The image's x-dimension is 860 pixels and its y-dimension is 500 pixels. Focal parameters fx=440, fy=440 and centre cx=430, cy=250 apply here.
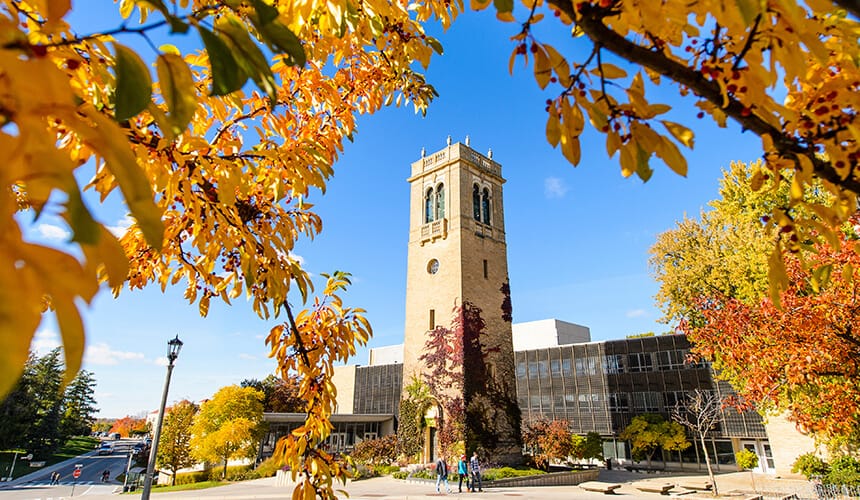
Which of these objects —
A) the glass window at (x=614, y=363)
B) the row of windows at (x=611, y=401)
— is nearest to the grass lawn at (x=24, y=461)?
the row of windows at (x=611, y=401)

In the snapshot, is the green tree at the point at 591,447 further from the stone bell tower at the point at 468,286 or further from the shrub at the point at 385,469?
the shrub at the point at 385,469

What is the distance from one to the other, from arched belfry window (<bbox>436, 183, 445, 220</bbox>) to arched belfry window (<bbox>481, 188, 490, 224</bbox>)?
215cm

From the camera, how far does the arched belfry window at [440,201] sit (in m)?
22.6

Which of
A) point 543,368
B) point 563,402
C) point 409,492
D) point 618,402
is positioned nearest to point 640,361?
point 618,402

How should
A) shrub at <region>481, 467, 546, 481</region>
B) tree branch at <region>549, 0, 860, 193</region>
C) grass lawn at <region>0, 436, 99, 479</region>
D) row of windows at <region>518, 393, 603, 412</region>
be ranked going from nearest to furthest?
1. tree branch at <region>549, 0, 860, 193</region>
2. shrub at <region>481, 467, 546, 481</region>
3. row of windows at <region>518, 393, 603, 412</region>
4. grass lawn at <region>0, 436, 99, 479</region>

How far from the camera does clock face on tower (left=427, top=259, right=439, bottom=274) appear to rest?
21781 millimetres

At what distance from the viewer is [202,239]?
5.37ft

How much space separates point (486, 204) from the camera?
77.5 ft

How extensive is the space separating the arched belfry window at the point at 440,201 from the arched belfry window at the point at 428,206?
399mm

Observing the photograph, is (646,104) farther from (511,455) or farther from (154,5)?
(511,455)

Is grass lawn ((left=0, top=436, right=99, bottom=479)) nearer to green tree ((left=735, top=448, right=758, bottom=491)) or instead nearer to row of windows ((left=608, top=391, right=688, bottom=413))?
row of windows ((left=608, top=391, right=688, bottom=413))

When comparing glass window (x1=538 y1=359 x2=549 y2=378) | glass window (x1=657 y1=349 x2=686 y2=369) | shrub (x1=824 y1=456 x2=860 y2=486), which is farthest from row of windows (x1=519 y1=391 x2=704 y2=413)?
shrub (x1=824 y1=456 x2=860 y2=486)

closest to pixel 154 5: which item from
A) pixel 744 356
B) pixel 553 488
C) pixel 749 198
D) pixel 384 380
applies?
pixel 744 356

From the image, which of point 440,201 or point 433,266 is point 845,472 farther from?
point 440,201
